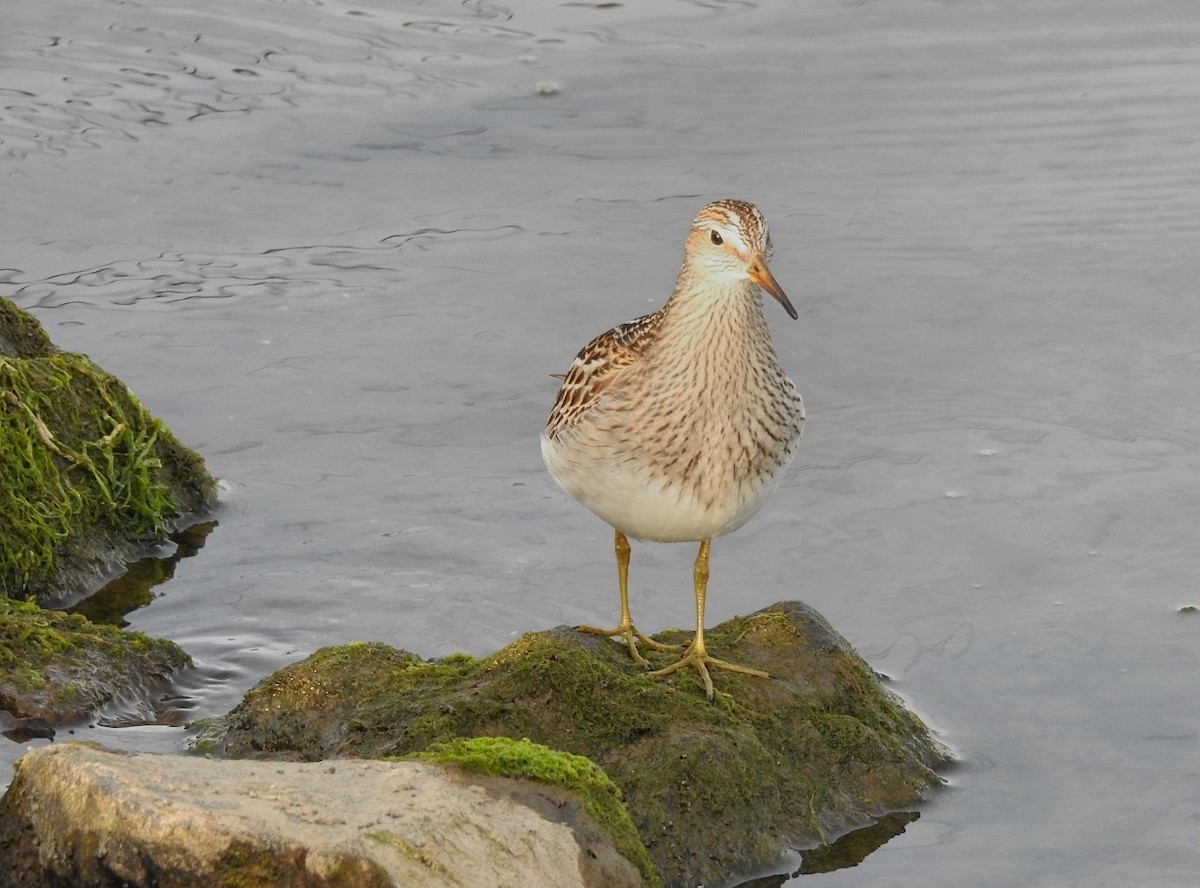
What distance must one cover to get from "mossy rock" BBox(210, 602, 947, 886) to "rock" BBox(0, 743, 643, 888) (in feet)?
1.84

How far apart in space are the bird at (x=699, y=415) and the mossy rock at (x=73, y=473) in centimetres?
267

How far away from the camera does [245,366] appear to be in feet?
33.2

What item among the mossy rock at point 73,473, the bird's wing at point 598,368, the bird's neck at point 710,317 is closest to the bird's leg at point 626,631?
the bird's wing at point 598,368

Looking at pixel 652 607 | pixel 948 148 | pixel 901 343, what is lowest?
pixel 652 607

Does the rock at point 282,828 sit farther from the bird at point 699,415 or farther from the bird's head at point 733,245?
the bird's head at point 733,245

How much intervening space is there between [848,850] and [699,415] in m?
1.58

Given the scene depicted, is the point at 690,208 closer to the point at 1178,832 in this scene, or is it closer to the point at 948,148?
the point at 948,148

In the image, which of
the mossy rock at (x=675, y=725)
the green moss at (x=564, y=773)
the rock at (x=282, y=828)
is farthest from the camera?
the mossy rock at (x=675, y=725)

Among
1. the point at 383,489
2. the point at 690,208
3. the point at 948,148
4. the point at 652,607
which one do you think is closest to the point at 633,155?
the point at 690,208

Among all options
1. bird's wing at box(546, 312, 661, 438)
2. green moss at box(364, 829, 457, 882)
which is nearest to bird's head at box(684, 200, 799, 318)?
bird's wing at box(546, 312, 661, 438)

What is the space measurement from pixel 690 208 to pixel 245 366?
3.19m

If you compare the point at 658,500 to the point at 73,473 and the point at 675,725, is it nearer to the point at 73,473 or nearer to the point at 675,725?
the point at 675,725

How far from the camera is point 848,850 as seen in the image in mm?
5965

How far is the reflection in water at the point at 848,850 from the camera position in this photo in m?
5.71
